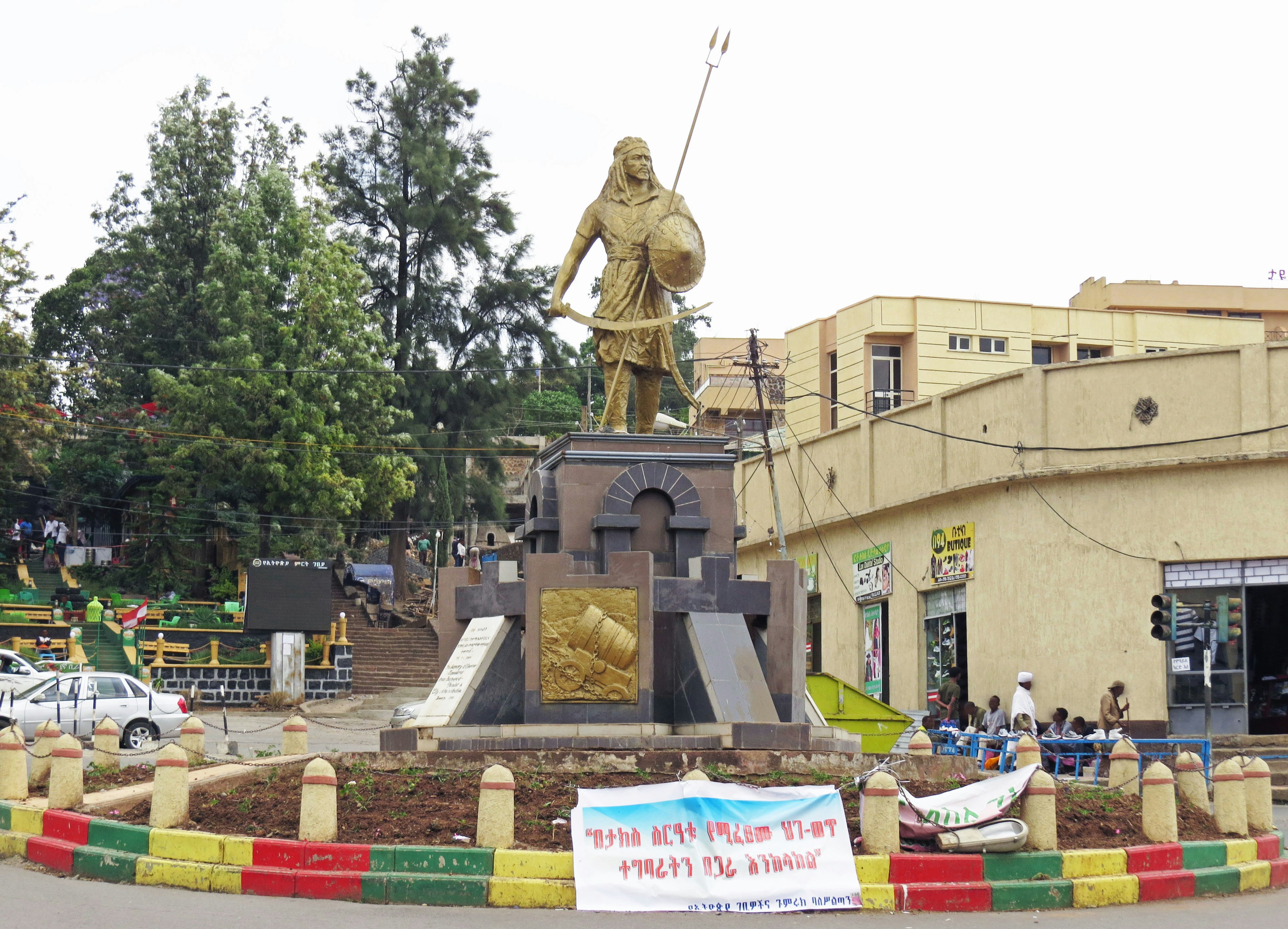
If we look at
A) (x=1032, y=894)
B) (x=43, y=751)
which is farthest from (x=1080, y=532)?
(x=43, y=751)

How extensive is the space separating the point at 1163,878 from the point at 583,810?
480 centimetres

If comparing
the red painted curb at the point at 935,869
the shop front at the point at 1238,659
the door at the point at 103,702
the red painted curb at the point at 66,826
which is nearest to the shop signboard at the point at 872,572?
the shop front at the point at 1238,659

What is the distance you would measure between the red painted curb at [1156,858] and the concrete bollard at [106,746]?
1050 cm

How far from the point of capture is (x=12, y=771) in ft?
47.3

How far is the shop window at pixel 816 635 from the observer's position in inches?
1423

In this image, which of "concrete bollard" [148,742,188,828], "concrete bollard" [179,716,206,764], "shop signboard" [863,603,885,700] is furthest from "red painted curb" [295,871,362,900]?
"shop signboard" [863,603,885,700]

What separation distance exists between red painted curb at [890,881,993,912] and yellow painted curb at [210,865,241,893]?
4.86 m

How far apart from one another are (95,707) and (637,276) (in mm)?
13921

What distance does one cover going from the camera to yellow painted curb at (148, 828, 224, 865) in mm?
11602

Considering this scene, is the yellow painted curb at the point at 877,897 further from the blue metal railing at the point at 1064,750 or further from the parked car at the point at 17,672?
the parked car at the point at 17,672

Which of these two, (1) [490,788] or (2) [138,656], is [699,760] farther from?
(2) [138,656]

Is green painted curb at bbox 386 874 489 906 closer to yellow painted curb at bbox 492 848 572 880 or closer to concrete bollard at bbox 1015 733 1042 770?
yellow painted curb at bbox 492 848 572 880

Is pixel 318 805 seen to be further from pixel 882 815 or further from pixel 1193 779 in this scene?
pixel 1193 779

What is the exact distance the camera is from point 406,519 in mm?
49938
